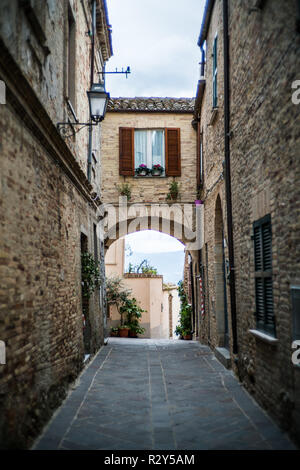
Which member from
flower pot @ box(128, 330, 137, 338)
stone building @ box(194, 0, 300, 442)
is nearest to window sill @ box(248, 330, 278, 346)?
stone building @ box(194, 0, 300, 442)

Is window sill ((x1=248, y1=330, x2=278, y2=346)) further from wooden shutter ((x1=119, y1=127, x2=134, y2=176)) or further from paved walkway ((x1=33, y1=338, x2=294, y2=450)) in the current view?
wooden shutter ((x1=119, y1=127, x2=134, y2=176))

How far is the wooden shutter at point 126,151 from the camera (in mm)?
14547

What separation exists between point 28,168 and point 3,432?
2597 mm

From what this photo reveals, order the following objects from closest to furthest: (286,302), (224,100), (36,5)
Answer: (286,302) < (36,5) < (224,100)

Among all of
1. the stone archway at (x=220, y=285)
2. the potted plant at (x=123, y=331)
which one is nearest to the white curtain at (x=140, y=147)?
the stone archway at (x=220, y=285)

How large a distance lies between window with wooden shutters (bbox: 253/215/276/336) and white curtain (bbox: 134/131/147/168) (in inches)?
353

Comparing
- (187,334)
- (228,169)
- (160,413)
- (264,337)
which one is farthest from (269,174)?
(187,334)

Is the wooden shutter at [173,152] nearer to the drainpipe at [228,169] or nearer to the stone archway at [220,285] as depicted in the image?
the stone archway at [220,285]

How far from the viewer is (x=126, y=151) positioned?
14.6 metres

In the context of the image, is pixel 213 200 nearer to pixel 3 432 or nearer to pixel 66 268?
pixel 66 268

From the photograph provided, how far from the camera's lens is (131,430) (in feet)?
16.8

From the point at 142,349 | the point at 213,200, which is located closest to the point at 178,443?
the point at 213,200

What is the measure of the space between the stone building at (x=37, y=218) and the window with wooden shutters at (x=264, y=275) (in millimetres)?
2703

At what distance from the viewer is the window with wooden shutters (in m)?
5.67
